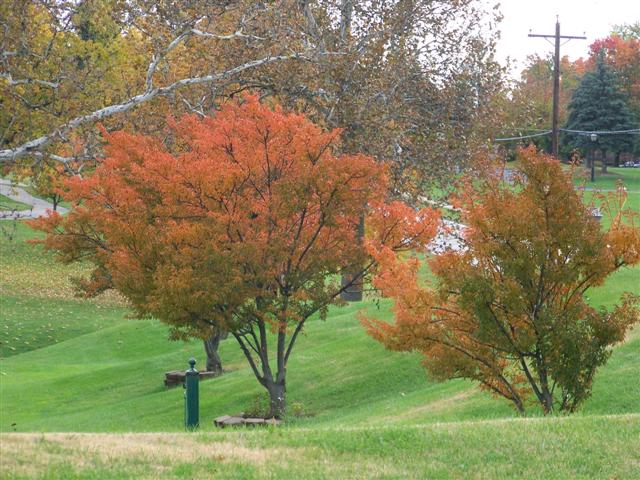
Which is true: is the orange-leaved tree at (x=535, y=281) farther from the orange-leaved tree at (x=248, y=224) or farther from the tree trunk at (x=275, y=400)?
the tree trunk at (x=275, y=400)

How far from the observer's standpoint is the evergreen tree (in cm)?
6869

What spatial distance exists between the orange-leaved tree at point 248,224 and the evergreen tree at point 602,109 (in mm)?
54615

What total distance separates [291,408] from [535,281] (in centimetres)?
644

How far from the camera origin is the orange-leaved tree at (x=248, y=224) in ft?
49.4

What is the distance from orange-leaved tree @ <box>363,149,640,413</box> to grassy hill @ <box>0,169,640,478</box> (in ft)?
2.60

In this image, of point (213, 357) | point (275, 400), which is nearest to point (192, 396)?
point (275, 400)

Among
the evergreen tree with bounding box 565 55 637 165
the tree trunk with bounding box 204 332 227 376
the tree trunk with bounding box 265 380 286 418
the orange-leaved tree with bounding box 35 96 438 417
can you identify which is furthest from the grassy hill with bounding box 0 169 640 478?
the evergreen tree with bounding box 565 55 637 165

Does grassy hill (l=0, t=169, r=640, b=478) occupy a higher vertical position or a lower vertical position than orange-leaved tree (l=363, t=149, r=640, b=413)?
lower

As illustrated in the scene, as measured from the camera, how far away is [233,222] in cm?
1516

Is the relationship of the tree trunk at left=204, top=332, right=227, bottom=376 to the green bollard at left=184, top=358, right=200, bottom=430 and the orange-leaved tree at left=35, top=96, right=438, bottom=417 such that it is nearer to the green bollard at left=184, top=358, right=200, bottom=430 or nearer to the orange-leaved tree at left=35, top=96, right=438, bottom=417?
the orange-leaved tree at left=35, top=96, right=438, bottom=417

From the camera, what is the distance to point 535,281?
42.4 feet

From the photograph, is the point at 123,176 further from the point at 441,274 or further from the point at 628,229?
the point at 628,229

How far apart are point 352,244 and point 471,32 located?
14.6 meters

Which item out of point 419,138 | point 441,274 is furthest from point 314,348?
point 441,274
